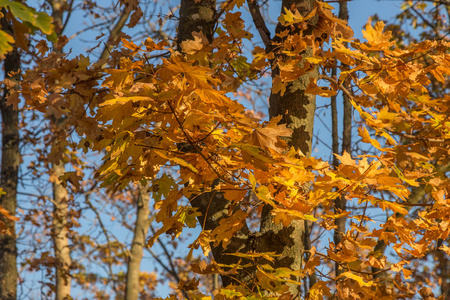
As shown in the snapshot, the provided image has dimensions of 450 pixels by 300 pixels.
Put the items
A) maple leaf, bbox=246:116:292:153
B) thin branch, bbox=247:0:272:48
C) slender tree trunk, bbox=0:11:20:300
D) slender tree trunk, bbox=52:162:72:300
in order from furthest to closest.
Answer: slender tree trunk, bbox=52:162:72:300 < slender tree trunk, bbox=0:11:20:300 < thin branch, bbox=247:0:272:48 < maple leaf, bbox=246:116:292:153

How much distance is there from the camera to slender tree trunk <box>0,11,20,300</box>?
16.7 ft

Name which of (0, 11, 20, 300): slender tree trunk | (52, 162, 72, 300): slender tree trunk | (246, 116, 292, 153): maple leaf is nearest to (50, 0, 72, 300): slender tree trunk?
(52, 162, 72, 300): slender tree trunk

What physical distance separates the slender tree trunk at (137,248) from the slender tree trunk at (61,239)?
1083 millimetres

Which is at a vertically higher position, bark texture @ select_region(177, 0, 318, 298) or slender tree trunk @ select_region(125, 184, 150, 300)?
slender tree trunk @ select_region(125, 184, 150, 300)

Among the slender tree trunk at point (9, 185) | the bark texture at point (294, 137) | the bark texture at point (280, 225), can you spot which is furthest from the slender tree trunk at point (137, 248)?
the bark texture at point (294, 137)

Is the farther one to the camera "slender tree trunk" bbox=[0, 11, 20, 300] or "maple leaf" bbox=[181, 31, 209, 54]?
"slender tree trunk" bbox=[0, 11, 20, 300]

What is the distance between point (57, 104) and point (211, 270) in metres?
0.96

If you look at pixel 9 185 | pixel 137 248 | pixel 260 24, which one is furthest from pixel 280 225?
pixel 137 248

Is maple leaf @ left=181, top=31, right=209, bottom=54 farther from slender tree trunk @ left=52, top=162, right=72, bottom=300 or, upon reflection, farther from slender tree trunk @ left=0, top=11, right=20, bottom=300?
slender tree trunk @ left=52, top=162, right=72, bottom=300

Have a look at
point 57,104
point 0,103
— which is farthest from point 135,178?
point 0,103

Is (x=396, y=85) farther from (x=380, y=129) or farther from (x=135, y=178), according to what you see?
(x=135, y=178)

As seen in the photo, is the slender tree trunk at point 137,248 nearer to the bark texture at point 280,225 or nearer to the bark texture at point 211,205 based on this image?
the bark texture at point 211,205

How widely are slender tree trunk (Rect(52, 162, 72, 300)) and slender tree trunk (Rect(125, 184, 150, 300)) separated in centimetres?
108

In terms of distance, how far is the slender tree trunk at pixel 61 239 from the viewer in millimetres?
5898
